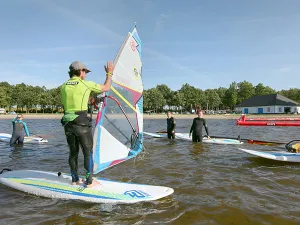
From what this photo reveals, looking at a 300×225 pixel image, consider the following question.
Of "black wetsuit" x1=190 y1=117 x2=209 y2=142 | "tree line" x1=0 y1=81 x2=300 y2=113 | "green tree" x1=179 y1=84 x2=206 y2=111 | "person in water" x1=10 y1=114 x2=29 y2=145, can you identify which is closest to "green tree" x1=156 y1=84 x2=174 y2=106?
"tree line" x1=0 y1=81 x2=300 y2=113

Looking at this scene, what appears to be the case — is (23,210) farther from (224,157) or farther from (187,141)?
(187,141)

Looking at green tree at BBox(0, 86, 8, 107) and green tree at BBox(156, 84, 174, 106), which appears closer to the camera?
green tree at BBox(0, 86, 8, 107)

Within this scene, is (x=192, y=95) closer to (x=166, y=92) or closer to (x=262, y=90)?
(x=166, y=92)

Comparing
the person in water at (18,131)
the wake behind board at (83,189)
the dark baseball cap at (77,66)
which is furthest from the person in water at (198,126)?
the dark baseball cap at (77,66)

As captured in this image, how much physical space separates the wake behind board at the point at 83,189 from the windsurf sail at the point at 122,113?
626mm

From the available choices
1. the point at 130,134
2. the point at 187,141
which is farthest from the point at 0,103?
the point at 130,134

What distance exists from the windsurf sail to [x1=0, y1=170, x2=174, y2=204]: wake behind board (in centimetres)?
63

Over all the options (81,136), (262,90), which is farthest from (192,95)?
(81,136)

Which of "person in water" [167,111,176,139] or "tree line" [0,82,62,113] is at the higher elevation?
"tree line" [0,82,62,113]

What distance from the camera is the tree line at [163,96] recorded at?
7569 cm

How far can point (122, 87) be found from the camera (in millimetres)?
6145

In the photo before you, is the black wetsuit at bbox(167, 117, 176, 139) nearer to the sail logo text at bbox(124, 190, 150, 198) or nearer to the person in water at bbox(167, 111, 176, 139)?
the person in water at bbox(167, 111, 176, 139)

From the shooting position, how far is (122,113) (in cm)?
632

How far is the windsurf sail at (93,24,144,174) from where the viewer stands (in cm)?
552
